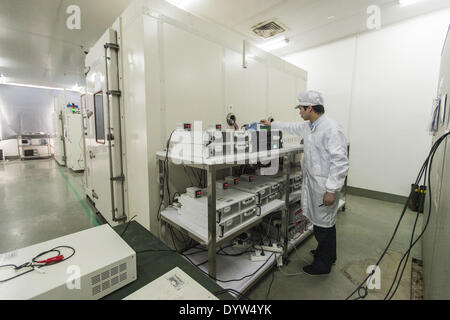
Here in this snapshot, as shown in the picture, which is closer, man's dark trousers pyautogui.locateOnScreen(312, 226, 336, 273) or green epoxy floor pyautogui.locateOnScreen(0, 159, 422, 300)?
green epoxy floor pyautogui.locateOnScreen(0, 159, 422, 300)

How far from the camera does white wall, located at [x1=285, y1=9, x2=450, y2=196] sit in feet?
9.84

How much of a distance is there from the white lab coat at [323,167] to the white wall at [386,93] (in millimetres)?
2516

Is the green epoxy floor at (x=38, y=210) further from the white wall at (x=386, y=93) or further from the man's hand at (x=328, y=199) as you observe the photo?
the white wall at (x=386, y=93)

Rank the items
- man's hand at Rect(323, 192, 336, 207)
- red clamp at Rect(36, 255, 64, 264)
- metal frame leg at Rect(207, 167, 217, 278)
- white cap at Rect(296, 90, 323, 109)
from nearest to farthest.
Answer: red clamp at Rect(36, 255, 64, 264) → metal frame leg at Rect(207, 167, 217, 278) → man's hand at Rect(323, 192, 336, 207) → white cap at Rect(296, 90, 323, 109)

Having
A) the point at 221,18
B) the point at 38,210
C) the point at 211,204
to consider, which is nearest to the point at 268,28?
the point at 221,18

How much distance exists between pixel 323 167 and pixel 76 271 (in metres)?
1.73

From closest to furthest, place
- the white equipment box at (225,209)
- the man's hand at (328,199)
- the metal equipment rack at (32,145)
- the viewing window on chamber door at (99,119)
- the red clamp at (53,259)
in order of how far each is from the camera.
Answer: the red clamp at (53,259) < the white equipment box at (225,209) < the man's hand at (328,199) < the viewing window on chamber door at (99,119) < the metal equipment rack at (32,145)

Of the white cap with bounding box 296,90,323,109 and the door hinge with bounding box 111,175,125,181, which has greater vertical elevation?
the white cap with bounding box 296,90,323,109

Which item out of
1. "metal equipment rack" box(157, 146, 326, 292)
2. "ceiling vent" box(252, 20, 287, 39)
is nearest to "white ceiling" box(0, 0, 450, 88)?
"ceiling vent" box(252, 20, 287, 39)

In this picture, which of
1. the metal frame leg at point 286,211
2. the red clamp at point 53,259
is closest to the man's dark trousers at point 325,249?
the metal frame leg at point 286,211

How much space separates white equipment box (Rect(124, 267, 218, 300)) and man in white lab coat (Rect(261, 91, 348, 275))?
1.20 meters

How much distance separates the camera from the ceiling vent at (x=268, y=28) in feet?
10.5

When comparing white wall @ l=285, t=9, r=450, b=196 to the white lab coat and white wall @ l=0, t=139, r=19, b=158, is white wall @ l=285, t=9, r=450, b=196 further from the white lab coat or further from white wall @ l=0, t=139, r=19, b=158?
white wall @ l=0, t=139, r=19, b=158
